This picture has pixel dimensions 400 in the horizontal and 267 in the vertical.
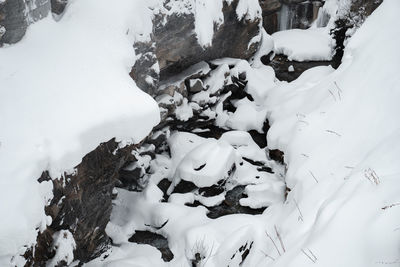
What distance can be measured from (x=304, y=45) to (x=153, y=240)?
349 inches

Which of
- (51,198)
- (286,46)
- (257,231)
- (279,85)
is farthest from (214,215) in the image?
(286,46)

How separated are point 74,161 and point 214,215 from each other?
3126mm

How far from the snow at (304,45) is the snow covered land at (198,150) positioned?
2.22 m

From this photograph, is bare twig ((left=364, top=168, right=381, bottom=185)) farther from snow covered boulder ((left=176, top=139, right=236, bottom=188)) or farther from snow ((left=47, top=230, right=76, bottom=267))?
snow covered boulder ((left=176, top=139, right=236, bottom=188))

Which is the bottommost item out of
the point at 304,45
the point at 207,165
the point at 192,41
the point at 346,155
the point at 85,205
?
the point at 304,45

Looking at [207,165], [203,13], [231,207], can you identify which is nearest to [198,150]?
[207,165]

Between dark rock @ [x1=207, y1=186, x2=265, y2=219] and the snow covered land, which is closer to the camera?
the snow covered land

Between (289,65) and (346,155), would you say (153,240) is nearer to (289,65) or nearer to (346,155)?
(346,155)

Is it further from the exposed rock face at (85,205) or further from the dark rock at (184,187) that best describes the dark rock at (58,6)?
the dark rock at (184,187)

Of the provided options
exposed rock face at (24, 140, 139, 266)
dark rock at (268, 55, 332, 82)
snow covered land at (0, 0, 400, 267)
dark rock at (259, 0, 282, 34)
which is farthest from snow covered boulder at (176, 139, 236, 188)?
dark rock at (259, 0, 282, 34)

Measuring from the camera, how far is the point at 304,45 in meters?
12.9

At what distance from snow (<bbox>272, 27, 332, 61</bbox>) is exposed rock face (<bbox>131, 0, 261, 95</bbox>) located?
123 cm

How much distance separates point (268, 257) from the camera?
14.8 ft

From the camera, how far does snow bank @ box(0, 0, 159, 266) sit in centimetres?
434
